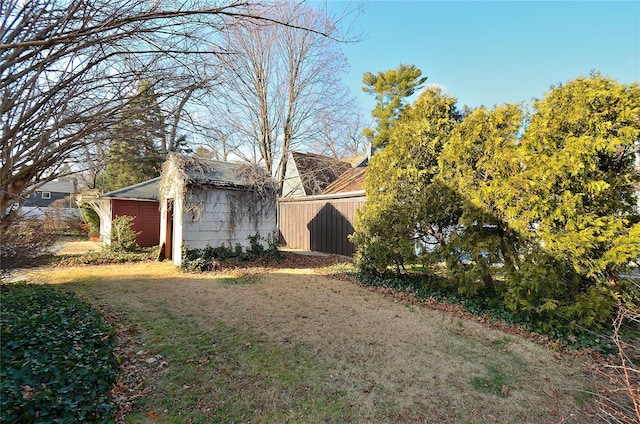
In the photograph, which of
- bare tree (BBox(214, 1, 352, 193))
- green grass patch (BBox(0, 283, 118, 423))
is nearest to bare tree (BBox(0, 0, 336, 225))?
green grass patch (BBox(0, 283, 118, 423))

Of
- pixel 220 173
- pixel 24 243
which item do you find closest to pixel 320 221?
pixel 220 173

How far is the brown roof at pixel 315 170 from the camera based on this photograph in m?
18.1

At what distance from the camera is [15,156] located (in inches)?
94.4

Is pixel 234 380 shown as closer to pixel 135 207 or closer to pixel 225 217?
pixel 225 217

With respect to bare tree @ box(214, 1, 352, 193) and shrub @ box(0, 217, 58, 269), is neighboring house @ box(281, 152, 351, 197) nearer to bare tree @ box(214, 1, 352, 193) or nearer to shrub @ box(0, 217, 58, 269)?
bare tree @ box(214, 1, 352, 193)

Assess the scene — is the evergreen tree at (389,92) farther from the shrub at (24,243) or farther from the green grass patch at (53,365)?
the green grass patch at (53,365)

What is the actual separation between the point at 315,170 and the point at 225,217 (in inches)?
358

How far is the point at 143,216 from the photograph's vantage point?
542 inches

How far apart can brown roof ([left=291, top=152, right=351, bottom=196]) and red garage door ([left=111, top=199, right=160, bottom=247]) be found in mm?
8322

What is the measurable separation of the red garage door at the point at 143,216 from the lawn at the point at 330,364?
25.9 feet

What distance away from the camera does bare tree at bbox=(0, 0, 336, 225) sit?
212 centimetres

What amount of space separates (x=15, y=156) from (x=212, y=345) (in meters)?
2.87

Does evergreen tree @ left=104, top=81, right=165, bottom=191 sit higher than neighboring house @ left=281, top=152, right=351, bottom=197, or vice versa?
neighboring house @ left=281, top=152, right=351, bottom=197

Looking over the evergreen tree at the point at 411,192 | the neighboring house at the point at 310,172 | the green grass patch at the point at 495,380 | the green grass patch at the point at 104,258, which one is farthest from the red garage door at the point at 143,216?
the green grass patch at the point at 495,380
